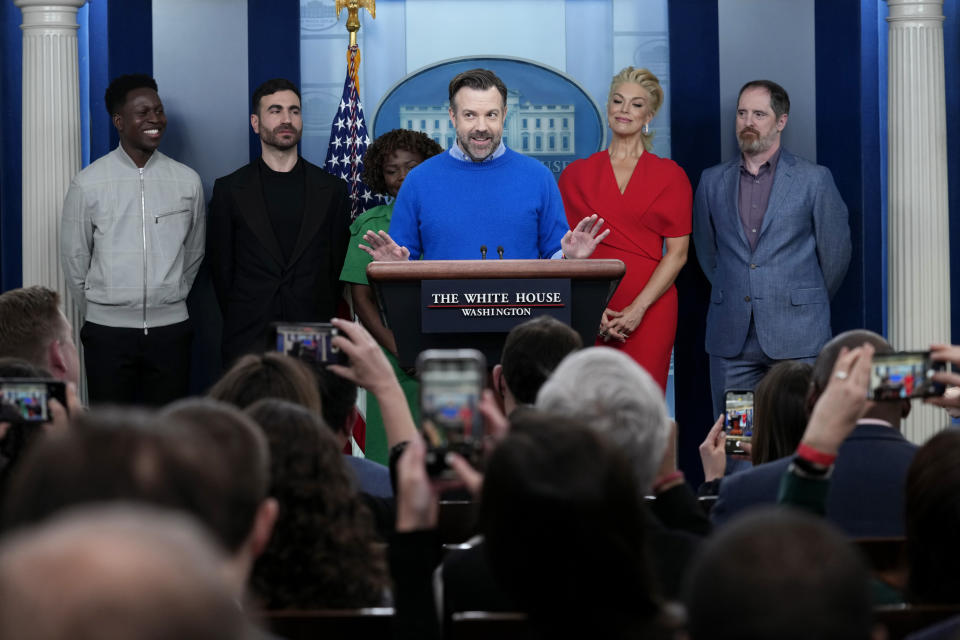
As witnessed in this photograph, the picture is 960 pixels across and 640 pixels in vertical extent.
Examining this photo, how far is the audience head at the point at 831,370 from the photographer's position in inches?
105

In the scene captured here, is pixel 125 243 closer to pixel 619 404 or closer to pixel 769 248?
pixel 769 248

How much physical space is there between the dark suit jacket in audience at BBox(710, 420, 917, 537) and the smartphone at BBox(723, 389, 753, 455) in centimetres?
81

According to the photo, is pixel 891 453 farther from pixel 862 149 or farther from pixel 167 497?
A: pixel 862 149

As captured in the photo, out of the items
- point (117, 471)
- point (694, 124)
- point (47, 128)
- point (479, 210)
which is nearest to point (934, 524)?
point (117, 471)

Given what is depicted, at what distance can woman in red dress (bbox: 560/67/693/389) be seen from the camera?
5.57 meters

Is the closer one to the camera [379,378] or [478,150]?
[379,378]

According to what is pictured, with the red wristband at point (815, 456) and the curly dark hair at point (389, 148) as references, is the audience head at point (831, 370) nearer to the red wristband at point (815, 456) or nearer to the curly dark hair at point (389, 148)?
the red wristband at point (815, 456)

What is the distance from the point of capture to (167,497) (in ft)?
4.33

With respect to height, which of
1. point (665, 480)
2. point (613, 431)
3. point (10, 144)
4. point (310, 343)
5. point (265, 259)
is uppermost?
point (10, 144)

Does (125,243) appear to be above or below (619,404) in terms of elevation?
above

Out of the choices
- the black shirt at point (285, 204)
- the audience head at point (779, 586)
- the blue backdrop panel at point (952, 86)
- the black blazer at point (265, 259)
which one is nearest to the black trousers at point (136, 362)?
the black blazer at point (265, 259)

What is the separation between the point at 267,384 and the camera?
8.23 ft

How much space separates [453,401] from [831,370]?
101 cm

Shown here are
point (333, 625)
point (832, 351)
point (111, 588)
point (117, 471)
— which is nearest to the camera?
point (111, 588)
